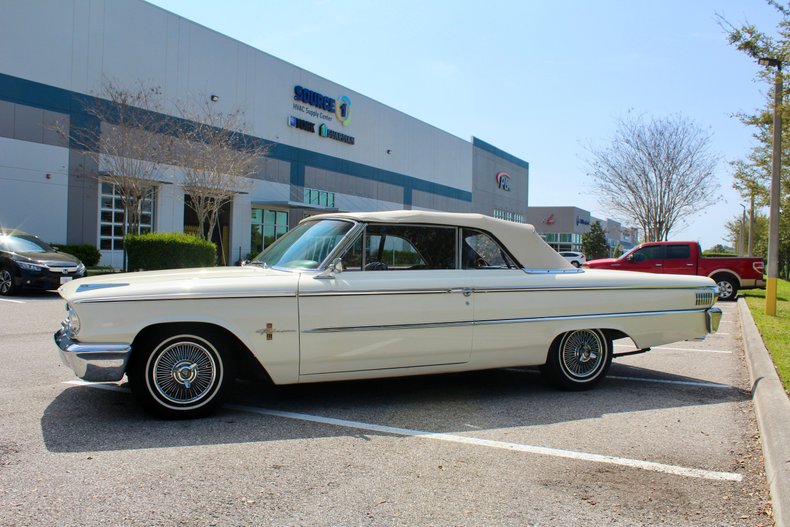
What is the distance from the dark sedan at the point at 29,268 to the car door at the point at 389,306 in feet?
36.8

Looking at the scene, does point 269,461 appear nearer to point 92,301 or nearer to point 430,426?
point 430,426

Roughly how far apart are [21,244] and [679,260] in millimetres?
18510

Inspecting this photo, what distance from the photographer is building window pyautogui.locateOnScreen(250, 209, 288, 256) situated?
3450cm

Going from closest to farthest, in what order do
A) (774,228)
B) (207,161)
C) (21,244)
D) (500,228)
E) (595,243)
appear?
(500,228)
(774,228)
(21,244)
(207,161)
(595,243)

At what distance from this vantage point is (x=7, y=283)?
13328 mm

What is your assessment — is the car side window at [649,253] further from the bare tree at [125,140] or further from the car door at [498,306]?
the bare tree at [125,140]

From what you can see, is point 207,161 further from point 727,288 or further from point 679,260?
point 727,288

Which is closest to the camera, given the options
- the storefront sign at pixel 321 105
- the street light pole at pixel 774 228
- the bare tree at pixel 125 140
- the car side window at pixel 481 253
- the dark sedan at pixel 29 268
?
the car side window at pixel 481 253

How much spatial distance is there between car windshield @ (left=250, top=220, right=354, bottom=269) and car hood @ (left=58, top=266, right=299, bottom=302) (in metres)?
0.21

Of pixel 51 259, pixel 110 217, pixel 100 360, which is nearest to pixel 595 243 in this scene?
pixel 110 217

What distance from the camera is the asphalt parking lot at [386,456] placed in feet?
10.1

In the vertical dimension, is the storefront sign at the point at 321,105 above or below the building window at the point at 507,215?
above

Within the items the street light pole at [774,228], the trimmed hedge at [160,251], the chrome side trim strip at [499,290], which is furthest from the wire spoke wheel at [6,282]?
the street light pole at [774,228]

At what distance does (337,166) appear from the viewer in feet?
133
